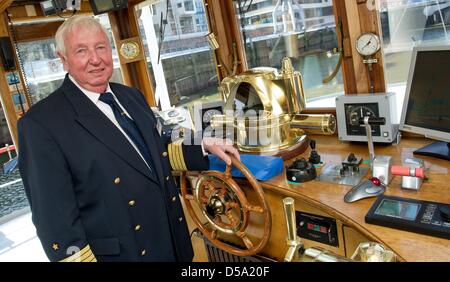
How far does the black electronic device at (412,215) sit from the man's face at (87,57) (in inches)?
42.2

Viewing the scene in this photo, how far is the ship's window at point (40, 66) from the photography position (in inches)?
131

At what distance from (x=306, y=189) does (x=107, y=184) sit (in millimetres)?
841

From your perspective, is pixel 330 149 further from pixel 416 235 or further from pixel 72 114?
pixel 72 114

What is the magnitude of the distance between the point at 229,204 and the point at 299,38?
1352 millimetres

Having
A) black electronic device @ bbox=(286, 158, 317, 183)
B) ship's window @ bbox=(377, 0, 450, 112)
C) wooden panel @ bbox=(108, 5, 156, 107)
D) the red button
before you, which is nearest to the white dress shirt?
black electronic device @ bbox=(286, 158, 317, 183)

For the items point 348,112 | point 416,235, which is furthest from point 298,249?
point 348,112

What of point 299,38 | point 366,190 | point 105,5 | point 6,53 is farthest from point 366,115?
point 6,53

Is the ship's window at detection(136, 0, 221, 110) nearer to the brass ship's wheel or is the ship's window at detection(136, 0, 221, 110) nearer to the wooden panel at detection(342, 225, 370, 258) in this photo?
the brass ship's wheel

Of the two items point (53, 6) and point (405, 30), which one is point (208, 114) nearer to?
point (405, 30)

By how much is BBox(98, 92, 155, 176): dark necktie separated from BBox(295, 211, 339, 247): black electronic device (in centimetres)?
77

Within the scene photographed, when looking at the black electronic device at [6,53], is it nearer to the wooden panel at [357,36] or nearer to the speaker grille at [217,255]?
the speaker grille at [217,255]

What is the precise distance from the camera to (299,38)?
7.90 ft

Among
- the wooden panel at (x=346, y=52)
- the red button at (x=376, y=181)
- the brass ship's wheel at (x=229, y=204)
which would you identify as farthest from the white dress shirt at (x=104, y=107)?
the wooden panel at (x=346, y=52)

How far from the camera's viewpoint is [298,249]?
0.68 metres
